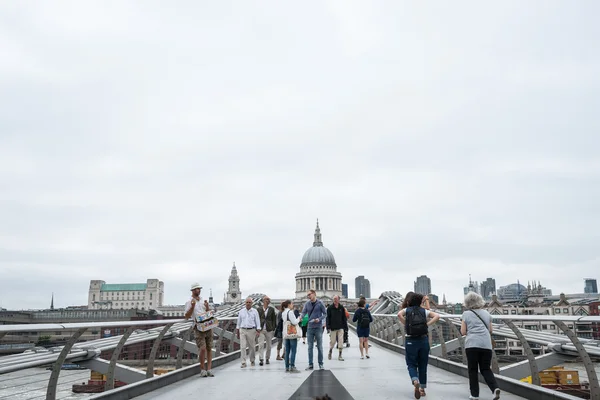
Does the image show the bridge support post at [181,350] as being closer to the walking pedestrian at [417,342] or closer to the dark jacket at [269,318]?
the dark jacket at [269,318]

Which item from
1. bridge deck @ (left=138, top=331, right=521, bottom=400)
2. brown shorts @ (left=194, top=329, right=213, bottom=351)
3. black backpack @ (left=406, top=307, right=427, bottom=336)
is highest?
black backpack @ (left=406, top=307, right=427, bottom=336)

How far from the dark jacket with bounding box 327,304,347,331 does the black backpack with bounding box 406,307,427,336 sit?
6.93 metres

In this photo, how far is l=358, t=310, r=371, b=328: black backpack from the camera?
16312mm

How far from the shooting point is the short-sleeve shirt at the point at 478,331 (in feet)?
26.2

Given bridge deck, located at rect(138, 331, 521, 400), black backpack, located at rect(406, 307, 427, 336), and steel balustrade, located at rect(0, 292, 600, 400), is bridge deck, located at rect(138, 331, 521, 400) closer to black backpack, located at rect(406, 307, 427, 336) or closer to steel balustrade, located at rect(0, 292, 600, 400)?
steel balustrade, located at rect(0, 292, 600, 400)

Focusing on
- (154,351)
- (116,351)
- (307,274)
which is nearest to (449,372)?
(154,351)

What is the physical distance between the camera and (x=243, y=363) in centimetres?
1371

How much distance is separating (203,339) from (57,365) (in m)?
4.71

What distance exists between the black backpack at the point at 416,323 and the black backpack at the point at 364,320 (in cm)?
738

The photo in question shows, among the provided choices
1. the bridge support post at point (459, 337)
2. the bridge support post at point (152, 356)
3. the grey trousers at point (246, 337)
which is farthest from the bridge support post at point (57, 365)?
the bridge support post at point (459, 337)

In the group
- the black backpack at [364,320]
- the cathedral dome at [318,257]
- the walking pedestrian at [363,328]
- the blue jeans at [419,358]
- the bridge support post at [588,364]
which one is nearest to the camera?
the bridge support post at [588,364]

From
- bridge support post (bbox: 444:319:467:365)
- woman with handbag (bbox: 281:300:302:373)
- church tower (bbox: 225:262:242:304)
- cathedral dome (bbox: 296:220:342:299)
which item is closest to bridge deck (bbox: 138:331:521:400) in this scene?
woman with handbag (bbox: 281:300:302:373)

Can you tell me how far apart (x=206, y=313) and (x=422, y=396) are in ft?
16.0

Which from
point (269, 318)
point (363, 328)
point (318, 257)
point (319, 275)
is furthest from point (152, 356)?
point (318, 257)
